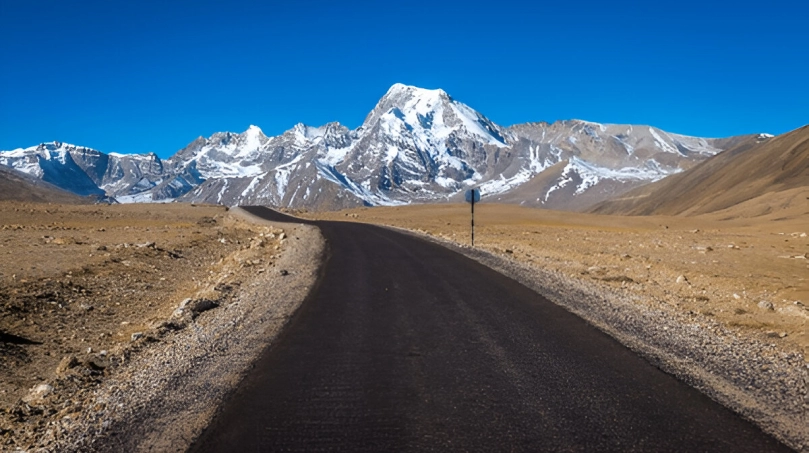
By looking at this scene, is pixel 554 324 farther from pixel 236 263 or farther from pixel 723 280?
pixel 236 263

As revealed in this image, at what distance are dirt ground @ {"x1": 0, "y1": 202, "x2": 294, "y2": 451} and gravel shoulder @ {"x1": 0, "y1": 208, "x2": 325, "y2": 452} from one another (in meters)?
0.04

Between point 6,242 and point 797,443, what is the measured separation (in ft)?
92.4

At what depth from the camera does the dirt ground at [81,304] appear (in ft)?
26.7

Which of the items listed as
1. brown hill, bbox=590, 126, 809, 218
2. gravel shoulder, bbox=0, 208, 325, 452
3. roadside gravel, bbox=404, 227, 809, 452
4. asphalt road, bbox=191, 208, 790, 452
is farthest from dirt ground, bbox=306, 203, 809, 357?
brown hill, bbox=590, 126, 809, 218

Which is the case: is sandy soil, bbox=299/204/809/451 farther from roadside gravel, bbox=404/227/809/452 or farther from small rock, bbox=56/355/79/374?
small rock, bbox=56/355/79/374

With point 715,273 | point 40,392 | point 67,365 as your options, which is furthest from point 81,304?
point 715,273

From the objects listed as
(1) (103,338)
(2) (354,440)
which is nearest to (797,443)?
(2) (354,440)

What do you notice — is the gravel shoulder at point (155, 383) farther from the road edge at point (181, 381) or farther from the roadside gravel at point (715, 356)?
the roadside gravel at point (715, 356)

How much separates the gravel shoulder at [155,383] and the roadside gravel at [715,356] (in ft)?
19.1

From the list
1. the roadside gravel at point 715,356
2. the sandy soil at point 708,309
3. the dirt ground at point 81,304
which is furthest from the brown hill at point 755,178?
the roadside gravel at point 715,356

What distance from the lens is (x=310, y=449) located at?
18.4 ft

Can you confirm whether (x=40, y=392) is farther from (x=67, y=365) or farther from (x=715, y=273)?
(x=715, y=273)

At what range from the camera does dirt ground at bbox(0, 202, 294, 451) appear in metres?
8.14

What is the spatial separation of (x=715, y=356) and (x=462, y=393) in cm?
418
